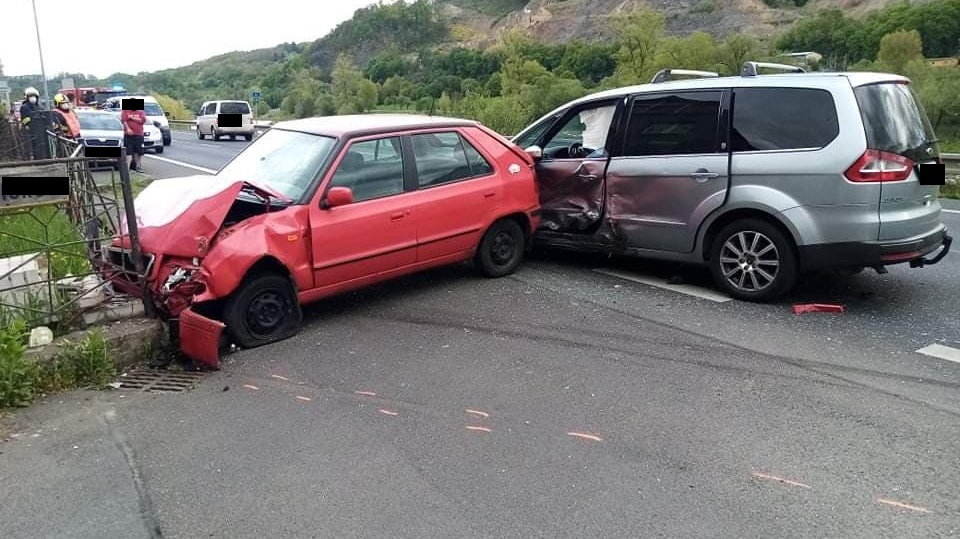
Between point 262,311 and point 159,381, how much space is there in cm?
87

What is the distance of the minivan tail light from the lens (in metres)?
5.79

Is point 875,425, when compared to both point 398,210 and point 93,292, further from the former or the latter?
point 93,292

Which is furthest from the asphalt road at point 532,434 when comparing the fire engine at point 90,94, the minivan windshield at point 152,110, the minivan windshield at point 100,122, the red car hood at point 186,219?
the fire engine at point 90,94

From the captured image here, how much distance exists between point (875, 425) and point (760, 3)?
90336 mm

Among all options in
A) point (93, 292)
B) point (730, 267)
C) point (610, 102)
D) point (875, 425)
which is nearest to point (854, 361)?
point (875, 425)

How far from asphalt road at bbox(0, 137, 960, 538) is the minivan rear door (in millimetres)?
751

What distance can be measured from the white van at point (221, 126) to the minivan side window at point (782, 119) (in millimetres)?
33183

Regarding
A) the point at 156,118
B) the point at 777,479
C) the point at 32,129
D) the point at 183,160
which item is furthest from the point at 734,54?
the point at 777,479

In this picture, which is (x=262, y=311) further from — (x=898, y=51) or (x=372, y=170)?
(x=898, y=51)

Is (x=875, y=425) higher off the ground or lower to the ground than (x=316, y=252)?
lower

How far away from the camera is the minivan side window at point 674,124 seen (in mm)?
6637

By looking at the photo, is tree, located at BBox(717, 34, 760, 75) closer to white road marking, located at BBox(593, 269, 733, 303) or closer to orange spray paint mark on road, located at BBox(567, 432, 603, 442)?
white road marking, located at BBox(593, 269, 733, 303)

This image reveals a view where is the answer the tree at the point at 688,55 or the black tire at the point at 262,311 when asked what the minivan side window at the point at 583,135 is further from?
the tree at the point at 688,55

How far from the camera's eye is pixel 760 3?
277 ft
